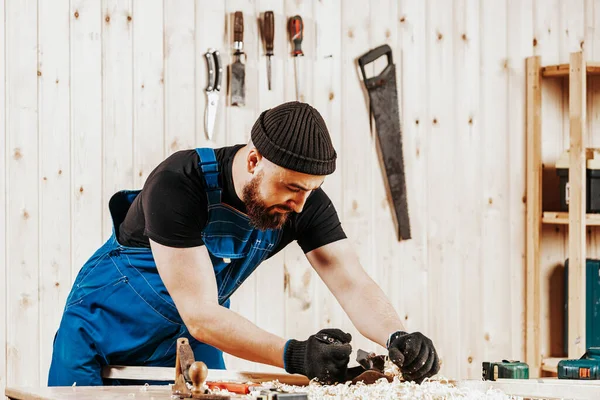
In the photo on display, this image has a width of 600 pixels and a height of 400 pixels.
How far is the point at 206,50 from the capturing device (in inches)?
131

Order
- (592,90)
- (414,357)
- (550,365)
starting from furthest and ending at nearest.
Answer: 1. (592,90)
2. (550,365)
3. (414,357)

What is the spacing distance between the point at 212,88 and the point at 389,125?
77 centimetres

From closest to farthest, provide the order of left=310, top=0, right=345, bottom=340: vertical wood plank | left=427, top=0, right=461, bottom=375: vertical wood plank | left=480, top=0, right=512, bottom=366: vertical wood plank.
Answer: left=310, top=0, right=345, bottom=340: vertical wood plank
left=427, top=0, right=461, bottom=375: vertical wood plank
left=480, top=0, right=512, bottom=366: vertical wood plank

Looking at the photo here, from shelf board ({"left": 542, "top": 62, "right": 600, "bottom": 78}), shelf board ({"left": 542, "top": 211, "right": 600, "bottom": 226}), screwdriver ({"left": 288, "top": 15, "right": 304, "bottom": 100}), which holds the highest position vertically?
screwdriver ({"left": 288, "top": 15, "right": 304, "bottom": 100})

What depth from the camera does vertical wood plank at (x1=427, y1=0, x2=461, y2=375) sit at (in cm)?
374

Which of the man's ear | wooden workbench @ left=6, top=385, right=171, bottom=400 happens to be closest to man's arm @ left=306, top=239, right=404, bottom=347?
the man's ear

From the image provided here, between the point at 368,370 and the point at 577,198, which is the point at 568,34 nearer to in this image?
the point at 577,198

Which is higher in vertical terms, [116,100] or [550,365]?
[116,100]

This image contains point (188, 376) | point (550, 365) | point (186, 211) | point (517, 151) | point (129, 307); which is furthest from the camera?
point (517, 151)

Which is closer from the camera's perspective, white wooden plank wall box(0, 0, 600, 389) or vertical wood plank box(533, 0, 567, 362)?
white wooden plank wall box(0, 0, 600, 389)

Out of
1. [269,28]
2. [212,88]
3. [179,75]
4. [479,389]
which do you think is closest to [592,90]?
[269,28]

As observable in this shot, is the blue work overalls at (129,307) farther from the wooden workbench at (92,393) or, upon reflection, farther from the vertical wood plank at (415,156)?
the vertical wood plank at (415,156)

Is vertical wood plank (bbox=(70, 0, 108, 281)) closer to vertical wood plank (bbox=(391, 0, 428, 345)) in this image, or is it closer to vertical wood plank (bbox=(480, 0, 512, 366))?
vertical wood plank (bbox=(391, 0, 428, 345))

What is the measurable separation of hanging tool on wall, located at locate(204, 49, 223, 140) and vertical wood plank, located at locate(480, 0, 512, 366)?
3.99 ft
